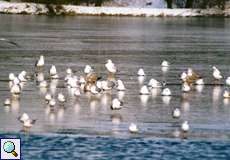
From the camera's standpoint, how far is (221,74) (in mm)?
24281

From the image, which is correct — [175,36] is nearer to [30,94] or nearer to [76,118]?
[30,94]

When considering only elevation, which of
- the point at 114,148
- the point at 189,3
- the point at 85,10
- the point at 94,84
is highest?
the point at 189,3

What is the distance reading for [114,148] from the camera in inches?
529

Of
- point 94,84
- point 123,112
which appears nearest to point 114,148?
point 123,112

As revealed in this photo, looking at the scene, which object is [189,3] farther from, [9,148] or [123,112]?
[9,148]

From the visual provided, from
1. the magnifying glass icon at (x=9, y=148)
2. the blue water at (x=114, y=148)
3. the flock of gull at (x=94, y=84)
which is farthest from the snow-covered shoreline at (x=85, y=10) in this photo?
the magnifying glass icon at (x=9, y=148)

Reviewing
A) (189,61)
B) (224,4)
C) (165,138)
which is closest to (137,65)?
(189,61)

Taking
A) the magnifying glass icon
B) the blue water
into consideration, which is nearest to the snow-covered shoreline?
the blue water

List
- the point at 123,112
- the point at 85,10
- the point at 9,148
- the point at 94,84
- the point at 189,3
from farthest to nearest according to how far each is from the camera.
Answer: the point at 189,3
the point at 85,10
the point at 94,84
the point at 123,112
the point at 9,148

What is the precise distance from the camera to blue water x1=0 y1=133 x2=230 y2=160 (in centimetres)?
1288

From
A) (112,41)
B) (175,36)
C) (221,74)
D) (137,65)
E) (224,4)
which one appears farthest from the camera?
(224,4)

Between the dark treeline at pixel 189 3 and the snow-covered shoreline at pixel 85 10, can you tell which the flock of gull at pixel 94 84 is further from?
the dark treeline at pixel 189 3

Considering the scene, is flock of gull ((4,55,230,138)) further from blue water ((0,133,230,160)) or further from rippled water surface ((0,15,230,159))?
blue water ((0,133,230,160))

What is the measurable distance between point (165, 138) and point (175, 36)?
1148 inches
